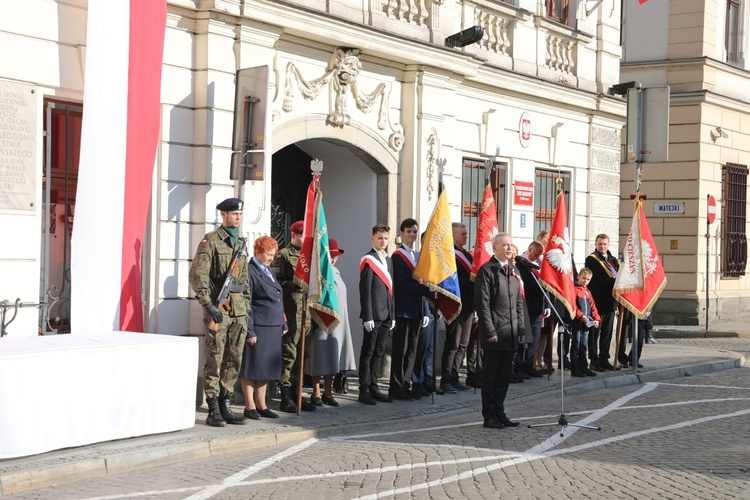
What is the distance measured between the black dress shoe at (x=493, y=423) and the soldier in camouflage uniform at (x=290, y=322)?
191cm

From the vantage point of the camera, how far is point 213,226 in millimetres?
12570

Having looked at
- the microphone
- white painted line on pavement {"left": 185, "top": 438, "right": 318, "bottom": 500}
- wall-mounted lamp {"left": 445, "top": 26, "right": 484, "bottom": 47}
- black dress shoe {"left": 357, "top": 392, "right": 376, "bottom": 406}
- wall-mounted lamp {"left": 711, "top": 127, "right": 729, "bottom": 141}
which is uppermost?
wall-mounted lamp {"left": 711, "top": 127, "right": 729, "bottom": 141}

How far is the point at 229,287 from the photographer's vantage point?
11133mm

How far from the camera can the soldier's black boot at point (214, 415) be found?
1095cm

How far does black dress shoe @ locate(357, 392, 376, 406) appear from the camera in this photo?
505 inches

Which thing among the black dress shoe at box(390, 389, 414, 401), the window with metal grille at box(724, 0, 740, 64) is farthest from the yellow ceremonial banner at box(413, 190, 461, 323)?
the window with metal grille at box(724, 0, 740, 64)

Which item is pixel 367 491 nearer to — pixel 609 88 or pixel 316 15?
pixel 316 15

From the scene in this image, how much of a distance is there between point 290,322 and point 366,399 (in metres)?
1.29

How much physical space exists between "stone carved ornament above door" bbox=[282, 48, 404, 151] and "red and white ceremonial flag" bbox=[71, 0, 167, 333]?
226cm

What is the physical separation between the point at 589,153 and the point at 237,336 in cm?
1093

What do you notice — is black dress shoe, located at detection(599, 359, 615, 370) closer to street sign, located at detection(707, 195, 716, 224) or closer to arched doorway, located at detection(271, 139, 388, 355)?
arched doorway, located at detection(271, 139, 388, 355)

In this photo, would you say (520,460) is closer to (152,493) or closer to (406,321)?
(152,493)

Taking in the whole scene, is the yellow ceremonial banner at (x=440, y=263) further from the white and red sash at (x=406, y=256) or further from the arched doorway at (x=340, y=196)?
the arched doorway at (x=340, y=196)

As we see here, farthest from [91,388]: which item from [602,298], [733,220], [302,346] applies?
[733,220]
